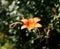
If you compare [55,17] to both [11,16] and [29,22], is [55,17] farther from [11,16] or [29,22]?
[11,16]

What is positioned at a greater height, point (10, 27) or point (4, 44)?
point (10, 27)

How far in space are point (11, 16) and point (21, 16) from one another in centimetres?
13

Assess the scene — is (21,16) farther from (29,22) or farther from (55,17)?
(55,17)

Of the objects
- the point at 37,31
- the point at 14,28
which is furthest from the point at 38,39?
the point at 14,28

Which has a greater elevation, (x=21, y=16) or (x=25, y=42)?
(x=21, y=16)

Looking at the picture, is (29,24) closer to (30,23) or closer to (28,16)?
(30,23)

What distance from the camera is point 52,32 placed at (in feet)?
10.2

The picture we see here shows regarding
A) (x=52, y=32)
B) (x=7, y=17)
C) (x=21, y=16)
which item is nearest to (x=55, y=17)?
(x=52, y=32)

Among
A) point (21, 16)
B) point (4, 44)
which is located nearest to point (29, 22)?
point (21, 16)

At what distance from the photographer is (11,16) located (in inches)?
125

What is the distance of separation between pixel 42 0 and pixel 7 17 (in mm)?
508

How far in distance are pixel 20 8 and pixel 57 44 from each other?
0.67 meters

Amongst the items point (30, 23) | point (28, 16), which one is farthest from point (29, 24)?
point (28, 16)

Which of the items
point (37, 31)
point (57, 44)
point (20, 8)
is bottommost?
point (57, 44)
